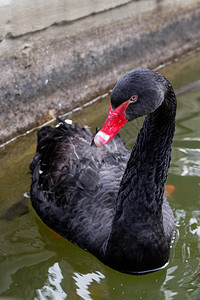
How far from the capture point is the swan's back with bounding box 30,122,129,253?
2.73 metres

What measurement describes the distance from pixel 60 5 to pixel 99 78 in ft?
2.70

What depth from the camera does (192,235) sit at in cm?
288

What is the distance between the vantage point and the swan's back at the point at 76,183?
2.73 meters

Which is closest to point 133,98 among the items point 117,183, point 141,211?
point 141,211

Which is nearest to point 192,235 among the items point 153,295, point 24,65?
point 153,295

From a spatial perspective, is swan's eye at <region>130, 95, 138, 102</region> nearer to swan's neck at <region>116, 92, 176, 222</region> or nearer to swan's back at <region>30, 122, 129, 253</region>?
swan's neck at <region>116, 92, 176, 222</region>

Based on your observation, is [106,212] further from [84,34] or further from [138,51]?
[138,51]

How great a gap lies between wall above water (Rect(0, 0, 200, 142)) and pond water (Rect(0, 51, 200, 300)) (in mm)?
501

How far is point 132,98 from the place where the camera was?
213cm

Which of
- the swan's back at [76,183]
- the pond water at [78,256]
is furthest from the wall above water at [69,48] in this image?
the swan's back at [76,183]

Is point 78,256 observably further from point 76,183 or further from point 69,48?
point 69,48

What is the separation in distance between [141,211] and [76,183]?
50 centimetres

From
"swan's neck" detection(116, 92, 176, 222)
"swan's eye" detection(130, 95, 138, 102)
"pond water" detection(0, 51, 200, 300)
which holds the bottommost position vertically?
"pond water" detection(0, 51, 200, 300)

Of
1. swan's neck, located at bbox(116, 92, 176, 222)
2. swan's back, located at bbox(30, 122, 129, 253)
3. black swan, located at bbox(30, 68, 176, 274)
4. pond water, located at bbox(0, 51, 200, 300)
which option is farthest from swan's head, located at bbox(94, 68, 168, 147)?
pond water, located at bbox(0, 51, 200, 300)
